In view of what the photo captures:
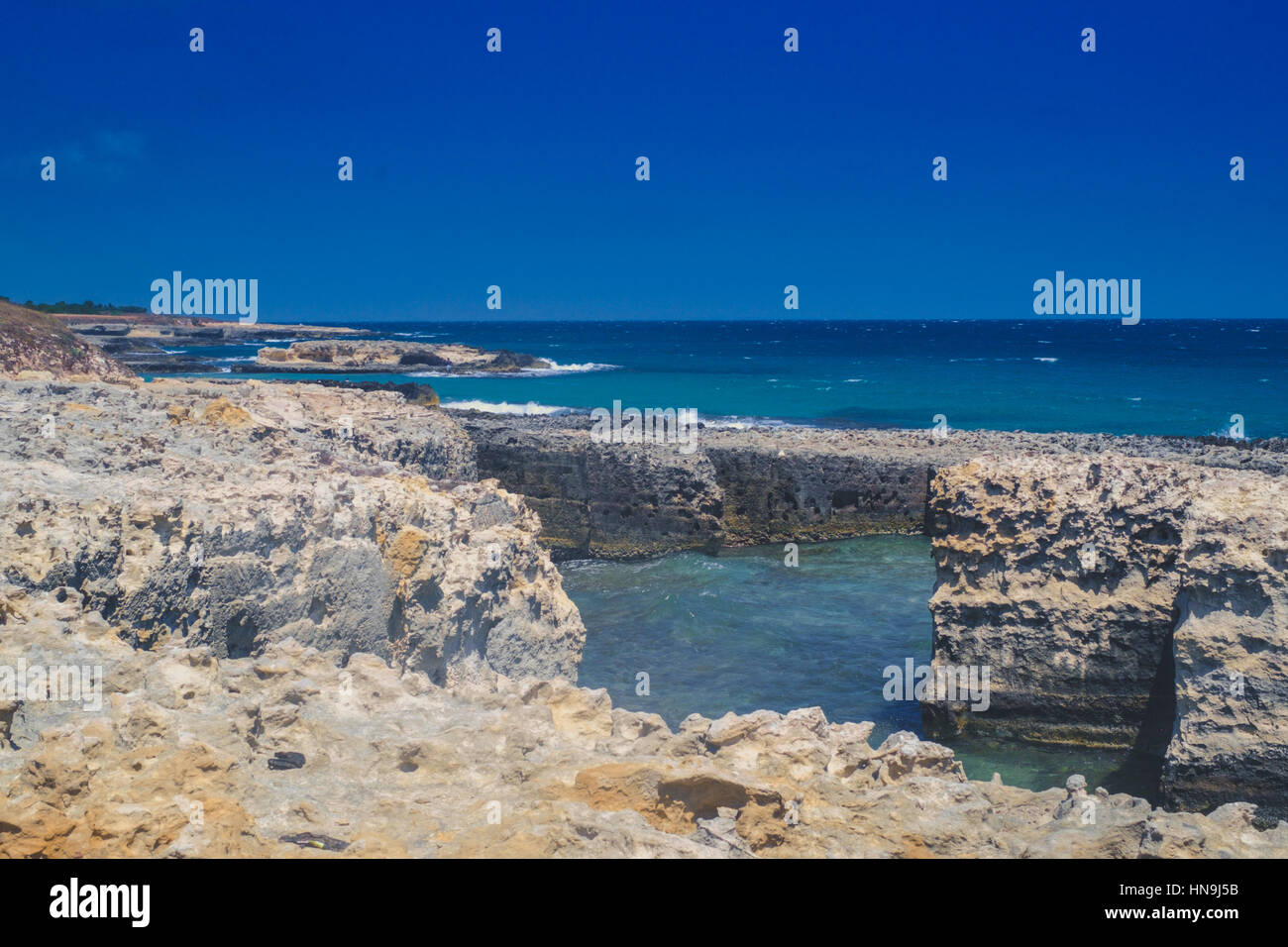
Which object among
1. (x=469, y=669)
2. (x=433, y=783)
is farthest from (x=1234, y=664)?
(x=433, y=783)

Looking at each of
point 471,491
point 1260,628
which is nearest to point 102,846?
point 471,491

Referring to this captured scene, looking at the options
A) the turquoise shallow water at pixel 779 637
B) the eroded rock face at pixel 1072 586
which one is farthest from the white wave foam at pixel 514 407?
the eroded rock face at pixel 1072 586

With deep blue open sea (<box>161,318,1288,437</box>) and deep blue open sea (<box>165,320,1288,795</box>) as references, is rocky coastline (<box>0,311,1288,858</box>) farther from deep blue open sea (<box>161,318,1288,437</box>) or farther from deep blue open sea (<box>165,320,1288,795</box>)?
deep blue open sea (<box>161,318,1288,437</box>)

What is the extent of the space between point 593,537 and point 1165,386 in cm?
4867

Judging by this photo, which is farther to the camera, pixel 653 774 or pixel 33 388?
pixel 33 388

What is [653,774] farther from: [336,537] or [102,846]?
[336,537]

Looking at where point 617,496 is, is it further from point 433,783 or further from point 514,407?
point 514,407

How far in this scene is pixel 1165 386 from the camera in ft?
194

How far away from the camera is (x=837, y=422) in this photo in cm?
4359

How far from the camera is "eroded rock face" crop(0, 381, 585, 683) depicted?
624cm

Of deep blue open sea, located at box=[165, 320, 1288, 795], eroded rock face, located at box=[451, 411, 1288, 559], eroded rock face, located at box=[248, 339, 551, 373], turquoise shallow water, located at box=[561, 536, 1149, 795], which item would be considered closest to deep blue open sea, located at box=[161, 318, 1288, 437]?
deep blue open sea, located at box=[165, 320, 1288, 795]

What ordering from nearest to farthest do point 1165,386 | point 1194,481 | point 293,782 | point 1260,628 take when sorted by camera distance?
point 293,782, point 1260,628, point 1194,481, point 1165,386

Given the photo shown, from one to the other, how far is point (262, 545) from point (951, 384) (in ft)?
197
